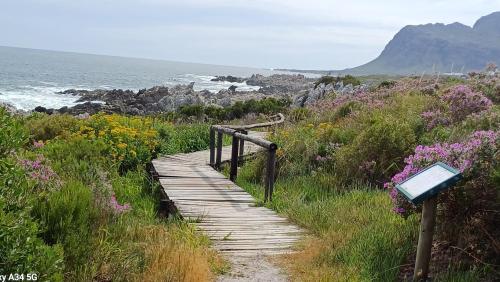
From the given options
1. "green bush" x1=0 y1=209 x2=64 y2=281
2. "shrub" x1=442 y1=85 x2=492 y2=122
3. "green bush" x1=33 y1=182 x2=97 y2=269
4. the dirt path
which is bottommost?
the dirt path

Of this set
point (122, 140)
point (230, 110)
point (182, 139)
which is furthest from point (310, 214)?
point (230, 110)

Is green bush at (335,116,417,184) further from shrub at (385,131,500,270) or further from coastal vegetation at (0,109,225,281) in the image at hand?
shrub at (385,131,500,270)

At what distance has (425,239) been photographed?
4.19 metres

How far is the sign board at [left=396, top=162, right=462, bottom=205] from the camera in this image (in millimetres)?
3822

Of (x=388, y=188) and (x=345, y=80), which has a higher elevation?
(x=345, y=80)

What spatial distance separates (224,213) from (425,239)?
11.6ft

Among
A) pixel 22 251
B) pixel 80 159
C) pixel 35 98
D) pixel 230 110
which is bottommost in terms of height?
pixel 35 98

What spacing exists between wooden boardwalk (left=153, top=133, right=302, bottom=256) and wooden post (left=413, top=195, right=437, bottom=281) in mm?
1715

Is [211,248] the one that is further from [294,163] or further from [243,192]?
[294,163]

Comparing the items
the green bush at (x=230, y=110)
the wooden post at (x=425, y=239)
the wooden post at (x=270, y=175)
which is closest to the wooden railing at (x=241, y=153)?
the wooden post at (x=270, y=175)

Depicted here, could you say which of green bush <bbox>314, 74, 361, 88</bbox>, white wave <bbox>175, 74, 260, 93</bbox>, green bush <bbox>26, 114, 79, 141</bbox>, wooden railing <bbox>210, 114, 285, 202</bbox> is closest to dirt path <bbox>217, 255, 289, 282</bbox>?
wooden railing <bbox>210, 114, 285, 202</bbox>

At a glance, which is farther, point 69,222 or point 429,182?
point 69,222

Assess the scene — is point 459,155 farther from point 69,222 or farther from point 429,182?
point 69,222

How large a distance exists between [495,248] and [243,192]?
483 cm
